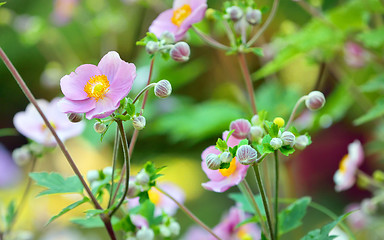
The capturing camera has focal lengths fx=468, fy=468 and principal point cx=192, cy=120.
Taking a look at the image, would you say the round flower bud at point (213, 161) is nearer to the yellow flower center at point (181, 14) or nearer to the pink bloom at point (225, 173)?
the pink bloom at point (225, 173)

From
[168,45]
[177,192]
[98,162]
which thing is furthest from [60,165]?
[168,45]

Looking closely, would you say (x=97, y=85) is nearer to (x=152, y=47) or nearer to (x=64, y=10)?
(x=152, y=47)

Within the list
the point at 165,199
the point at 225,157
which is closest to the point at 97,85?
the point at 225,157

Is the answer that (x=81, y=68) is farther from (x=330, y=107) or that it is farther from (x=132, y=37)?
(x=132, y=37)

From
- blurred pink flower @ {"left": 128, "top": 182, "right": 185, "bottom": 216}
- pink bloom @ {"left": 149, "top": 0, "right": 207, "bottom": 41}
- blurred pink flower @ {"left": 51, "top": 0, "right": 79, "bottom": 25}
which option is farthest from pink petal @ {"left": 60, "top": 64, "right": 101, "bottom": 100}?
blurred pink flower @ {"left": 51, "top": 0, "right": 79, "bottom": 25}

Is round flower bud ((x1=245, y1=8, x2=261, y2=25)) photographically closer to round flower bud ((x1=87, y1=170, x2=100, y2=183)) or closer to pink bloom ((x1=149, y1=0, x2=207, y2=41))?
pink bloom ((x1=149, y1=0, x2=207, y2=41))
